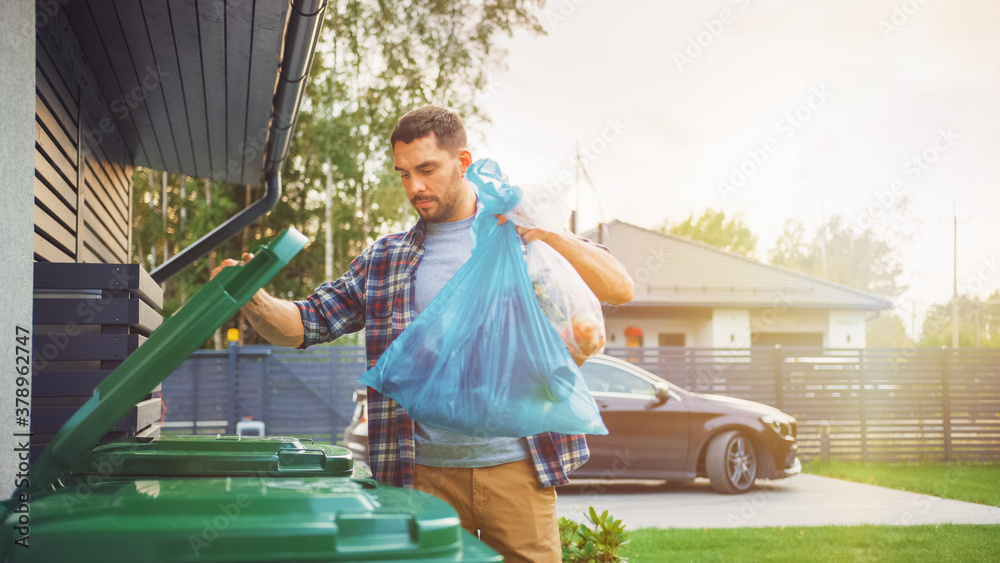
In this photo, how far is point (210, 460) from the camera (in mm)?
1575

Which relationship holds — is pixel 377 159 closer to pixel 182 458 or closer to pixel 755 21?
pixel 755 21

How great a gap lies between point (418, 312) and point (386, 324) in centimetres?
11

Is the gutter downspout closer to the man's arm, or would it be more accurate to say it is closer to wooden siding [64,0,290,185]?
wooden siding [64,0,290,185]

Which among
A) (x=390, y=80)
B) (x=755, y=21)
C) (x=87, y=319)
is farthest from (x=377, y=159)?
(x=87, y=319)

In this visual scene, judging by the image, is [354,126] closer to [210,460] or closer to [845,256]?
[210,460]

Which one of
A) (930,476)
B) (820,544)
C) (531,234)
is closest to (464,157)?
(531,234)

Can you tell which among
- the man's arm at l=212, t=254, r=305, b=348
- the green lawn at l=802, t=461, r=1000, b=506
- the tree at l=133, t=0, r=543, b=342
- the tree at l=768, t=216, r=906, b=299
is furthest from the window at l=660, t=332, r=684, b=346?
the tree at l=768, t=216, r=906, b=299

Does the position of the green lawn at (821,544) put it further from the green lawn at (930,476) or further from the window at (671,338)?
the window at (671,338)

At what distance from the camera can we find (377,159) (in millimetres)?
19438

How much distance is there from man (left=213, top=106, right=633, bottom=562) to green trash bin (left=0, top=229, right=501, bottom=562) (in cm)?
66

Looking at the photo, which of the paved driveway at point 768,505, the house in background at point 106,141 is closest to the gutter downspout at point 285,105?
the house in background at point 106,141

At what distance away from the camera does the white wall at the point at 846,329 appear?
68.7 ft

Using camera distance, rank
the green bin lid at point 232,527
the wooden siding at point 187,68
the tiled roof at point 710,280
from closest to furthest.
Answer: the green bin lid at point 232,527
the wooden siding at point 187,68
the tiled roof at point 710,280

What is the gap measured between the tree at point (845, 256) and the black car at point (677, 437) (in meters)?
50.2
